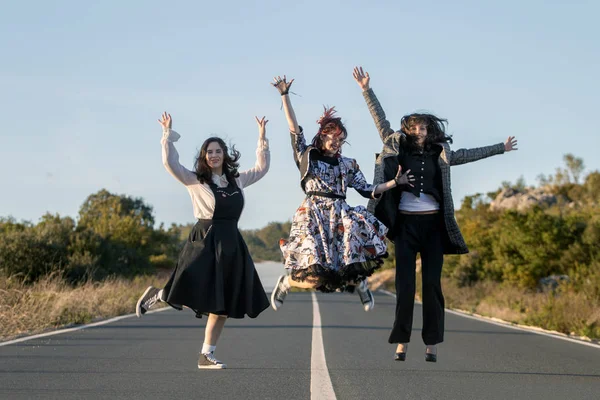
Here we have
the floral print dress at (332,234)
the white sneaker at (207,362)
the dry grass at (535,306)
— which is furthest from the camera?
the dry grass at (535,306)

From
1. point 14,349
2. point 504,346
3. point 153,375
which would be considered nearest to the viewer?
point 153,375

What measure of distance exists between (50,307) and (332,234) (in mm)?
11955

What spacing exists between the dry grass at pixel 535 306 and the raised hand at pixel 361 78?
9.06 meters

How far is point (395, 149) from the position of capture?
9.55 metres

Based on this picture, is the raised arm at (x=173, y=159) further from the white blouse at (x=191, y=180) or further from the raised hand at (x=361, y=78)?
the raised hand at (x=361, y=78)

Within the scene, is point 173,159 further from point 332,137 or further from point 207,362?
point 207,362

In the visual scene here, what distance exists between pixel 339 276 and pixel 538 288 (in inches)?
1233

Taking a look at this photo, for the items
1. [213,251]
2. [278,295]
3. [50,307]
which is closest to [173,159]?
[213,251]

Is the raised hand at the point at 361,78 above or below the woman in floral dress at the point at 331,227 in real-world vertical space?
above

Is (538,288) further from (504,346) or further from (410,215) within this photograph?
(410,215)

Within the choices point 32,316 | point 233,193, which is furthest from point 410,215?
point 32,316

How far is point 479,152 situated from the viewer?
33.0 ft

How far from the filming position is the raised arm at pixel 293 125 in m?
9.55

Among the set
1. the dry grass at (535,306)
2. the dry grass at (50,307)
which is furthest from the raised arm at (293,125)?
the dry grass at (535,306)
